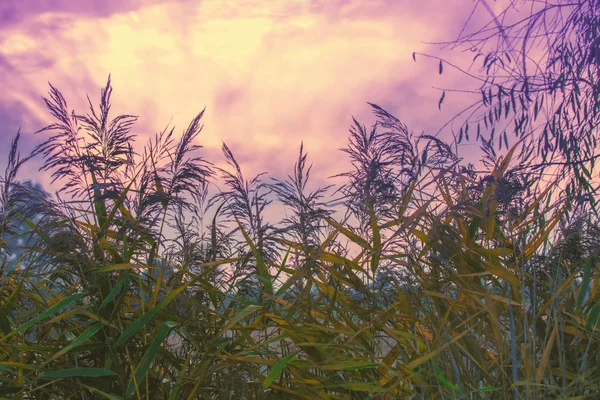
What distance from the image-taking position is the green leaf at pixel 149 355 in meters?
2.22

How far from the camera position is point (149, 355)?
87.6 inches

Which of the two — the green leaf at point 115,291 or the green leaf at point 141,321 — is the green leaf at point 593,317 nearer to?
the green leaf at point 141,321

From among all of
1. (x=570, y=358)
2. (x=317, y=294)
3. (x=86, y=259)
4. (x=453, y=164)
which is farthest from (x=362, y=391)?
(x=86, y=259)

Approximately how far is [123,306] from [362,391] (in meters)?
1.12

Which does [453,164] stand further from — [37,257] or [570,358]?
[37,257]

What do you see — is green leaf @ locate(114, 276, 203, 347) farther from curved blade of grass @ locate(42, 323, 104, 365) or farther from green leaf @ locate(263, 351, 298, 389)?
green leaf @ locate(263, 351, 298, 389)

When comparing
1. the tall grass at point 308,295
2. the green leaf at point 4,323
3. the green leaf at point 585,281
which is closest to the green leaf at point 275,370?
the tall grass at point 308,295

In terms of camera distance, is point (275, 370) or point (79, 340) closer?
point (275, 370)

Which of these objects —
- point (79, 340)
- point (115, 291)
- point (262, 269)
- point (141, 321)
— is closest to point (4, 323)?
point (79, 340)

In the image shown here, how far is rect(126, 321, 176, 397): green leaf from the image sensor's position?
222cm

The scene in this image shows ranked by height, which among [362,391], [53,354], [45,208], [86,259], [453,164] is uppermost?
[453,164]

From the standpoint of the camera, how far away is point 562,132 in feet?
12.8

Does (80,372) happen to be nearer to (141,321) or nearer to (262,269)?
(141,321)

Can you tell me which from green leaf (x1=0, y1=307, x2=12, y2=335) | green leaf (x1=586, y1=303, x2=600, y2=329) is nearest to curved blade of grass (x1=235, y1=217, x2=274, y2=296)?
green leaf (x1=0, y1=307, x2=12, y2=335)
